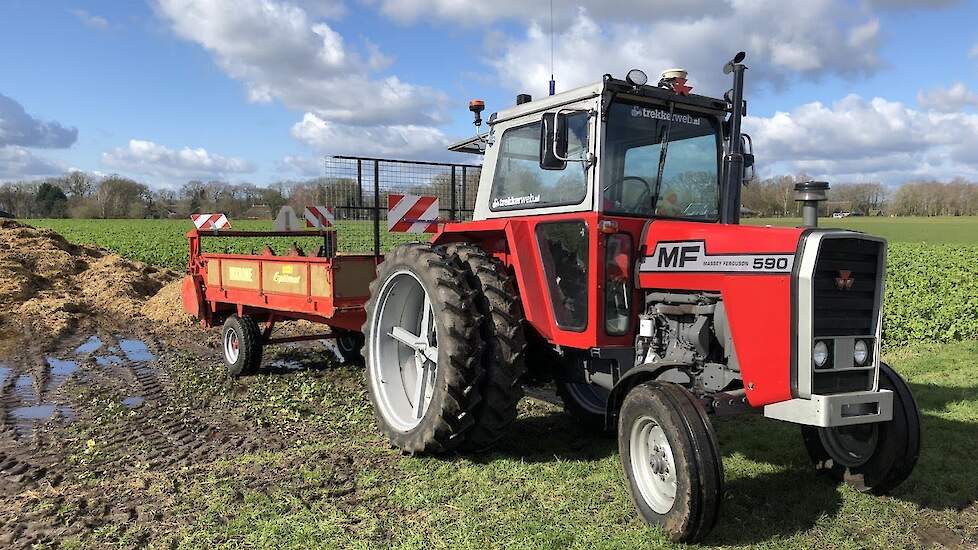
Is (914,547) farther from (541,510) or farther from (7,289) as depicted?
(7,289)

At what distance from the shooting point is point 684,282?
3898 millimetres

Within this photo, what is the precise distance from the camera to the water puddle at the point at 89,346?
917 cm

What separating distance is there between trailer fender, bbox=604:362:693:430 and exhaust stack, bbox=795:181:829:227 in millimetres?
1057

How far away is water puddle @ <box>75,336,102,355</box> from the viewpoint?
361 inches

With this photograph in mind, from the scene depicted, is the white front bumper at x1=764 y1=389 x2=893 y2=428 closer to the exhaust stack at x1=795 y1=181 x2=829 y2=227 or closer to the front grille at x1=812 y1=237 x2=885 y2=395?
the front grille at x1=812 y1=237 x2=885 y2=395

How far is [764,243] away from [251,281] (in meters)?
5.78

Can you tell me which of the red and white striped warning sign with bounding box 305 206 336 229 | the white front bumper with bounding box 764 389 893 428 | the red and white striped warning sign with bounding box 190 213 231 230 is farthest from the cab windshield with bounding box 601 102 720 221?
the red and white striped warning sign with bounding box 190 213 231 230

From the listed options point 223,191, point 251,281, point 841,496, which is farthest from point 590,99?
point 223,191

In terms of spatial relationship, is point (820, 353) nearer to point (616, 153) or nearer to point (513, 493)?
point (616, 153)

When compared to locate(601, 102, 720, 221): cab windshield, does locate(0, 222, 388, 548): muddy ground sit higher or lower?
lower

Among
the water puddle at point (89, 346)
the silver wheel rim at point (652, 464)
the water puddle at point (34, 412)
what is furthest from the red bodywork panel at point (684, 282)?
the water puddle at point (89, 346)

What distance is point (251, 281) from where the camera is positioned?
7.61m

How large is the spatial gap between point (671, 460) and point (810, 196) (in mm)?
1624

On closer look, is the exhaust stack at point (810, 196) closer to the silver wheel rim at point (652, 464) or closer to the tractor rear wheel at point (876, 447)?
the tractor rear wheel at point (876, 447)
